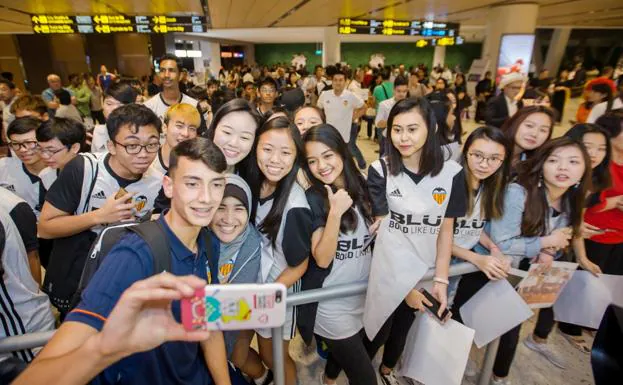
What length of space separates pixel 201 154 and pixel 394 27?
1375cm

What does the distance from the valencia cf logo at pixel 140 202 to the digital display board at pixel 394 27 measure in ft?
39.6

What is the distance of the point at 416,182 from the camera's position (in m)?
2.08

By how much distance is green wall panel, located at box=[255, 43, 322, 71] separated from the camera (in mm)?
29470

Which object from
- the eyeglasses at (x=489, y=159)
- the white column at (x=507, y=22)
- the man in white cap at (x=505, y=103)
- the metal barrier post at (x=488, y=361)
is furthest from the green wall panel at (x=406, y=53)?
the metal barrier post at (x=488, y=361)

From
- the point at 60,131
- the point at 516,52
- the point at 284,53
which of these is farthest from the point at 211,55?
the point at 60,131

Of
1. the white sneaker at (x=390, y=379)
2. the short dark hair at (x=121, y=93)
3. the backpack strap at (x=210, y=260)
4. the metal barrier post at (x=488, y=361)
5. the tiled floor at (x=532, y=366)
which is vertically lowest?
the tiled floor at (x=532, y=366)

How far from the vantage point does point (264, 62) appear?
31.1 meters

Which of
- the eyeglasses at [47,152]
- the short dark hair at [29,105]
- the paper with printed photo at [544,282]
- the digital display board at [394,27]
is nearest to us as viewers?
the paper with printed photo at [544,282]

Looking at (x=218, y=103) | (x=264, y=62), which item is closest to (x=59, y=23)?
(x=218, y=103)

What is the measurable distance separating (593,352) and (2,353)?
217 centimetres

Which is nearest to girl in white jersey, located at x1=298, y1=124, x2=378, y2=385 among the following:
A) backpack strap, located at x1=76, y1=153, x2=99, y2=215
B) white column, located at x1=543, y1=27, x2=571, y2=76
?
backpack strap, located at x1=76, y1=153, x2=99, y2=215

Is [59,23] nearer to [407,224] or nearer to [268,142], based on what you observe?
[268,142]

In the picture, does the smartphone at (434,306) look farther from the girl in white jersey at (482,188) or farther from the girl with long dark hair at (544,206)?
the girl with long dark hair at (544,206)

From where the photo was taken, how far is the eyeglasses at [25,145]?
2.47m
